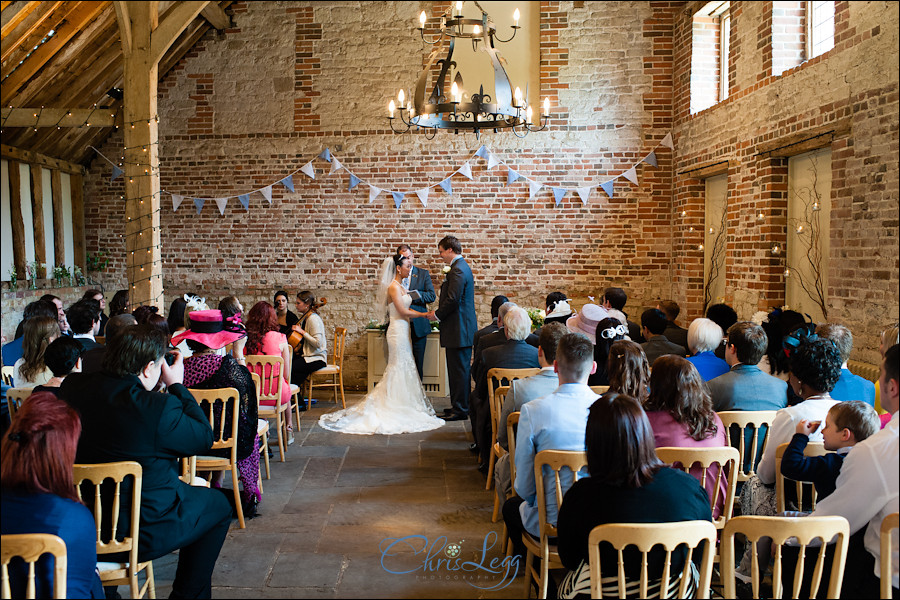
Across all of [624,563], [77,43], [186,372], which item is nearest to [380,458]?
[186,372]

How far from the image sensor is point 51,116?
660 centimetres

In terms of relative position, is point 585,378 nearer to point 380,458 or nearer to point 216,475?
point 216,475

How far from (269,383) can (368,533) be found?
1.89 m

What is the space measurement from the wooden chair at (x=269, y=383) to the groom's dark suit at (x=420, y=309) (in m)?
2.17

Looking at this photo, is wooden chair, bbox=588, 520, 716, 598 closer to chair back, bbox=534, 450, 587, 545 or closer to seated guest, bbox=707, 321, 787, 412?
chair back, bbox=534, 450, 587, 545

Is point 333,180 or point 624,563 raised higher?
point 333,180

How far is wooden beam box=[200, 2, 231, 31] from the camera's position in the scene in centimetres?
830

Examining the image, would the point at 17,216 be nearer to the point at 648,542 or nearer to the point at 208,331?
the point at 208,331

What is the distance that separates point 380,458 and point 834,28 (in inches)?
189

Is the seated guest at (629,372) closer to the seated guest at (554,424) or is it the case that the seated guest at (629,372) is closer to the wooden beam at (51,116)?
the seated guest at (554,424)

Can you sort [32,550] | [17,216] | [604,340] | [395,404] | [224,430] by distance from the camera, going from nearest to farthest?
[32,550] < [224,430] < [604,340] < [395,404] < [17,216]

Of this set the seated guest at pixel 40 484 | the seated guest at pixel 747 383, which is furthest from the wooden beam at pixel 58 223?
the seated guest at pixel 747 383

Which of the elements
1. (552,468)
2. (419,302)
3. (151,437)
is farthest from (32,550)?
(419,302)

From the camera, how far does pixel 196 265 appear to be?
9156 mm
